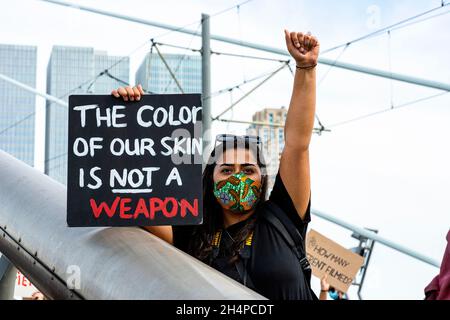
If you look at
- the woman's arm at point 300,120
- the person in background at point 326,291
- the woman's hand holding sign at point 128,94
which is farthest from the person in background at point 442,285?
the person in background at point 326,291

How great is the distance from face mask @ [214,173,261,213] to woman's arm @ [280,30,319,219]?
5.9 inches

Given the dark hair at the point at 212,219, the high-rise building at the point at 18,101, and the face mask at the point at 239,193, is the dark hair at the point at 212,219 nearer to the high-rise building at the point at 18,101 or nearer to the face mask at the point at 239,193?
the face mask at the point at 239,193

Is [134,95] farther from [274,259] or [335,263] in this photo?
[335,263]

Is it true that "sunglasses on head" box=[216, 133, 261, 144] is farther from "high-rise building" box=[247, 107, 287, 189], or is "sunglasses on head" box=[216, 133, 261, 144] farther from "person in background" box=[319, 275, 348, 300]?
"person in background" box=[319, 275, 348, 300]

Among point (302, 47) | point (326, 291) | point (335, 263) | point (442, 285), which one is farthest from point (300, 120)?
point (335, 263)

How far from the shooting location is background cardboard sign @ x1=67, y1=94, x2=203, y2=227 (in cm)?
271

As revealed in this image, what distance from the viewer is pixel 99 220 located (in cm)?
268

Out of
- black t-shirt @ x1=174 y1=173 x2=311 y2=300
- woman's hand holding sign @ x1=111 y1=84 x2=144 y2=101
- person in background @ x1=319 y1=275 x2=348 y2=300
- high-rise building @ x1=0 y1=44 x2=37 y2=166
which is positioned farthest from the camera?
high-rise building @ x1=0 y1=44 x2=37 y2=166

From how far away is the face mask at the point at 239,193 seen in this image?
2.91 meters

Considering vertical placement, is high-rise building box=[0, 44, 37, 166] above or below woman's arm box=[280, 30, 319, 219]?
above

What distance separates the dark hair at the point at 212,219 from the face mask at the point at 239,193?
0.15ft

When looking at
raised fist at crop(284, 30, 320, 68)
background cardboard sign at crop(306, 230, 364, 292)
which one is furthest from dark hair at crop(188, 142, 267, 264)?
background cardboard sign at crop(306, 230, 364, 292)
